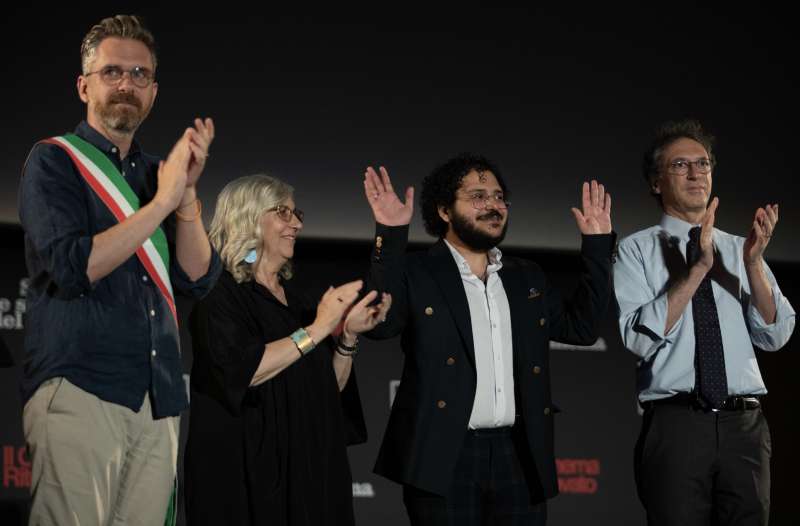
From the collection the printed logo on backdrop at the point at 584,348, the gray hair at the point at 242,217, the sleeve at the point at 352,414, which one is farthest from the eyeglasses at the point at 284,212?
the printed logo on backdrop at the point at 584,348

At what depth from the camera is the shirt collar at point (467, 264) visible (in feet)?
10.2

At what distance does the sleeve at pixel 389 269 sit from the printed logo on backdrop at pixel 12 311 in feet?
6.36

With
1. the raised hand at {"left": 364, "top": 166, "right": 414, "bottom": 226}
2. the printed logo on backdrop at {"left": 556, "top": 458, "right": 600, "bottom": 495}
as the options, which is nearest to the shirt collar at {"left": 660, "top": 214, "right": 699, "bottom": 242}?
the raised hand at {"left": 364, "top": 166, "right": 414, "bottom": 226}

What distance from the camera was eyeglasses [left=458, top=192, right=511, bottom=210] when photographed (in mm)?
3160

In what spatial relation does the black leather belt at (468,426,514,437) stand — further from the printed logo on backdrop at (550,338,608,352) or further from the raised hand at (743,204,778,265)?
the printed logo on backdrop at (550,338,608,352)

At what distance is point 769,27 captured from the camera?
5.08m

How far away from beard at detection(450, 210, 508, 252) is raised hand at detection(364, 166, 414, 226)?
23 cm

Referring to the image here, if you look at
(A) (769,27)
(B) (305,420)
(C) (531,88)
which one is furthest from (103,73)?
(A) (769,27)

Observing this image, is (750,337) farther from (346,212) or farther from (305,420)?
(346,212)

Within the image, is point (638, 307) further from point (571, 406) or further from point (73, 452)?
point (73, 452)

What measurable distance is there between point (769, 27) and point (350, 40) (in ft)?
7.11

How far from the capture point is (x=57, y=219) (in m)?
2.07

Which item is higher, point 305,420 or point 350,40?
point 350,40

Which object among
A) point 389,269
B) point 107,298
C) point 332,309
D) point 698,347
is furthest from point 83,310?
point 698,347
